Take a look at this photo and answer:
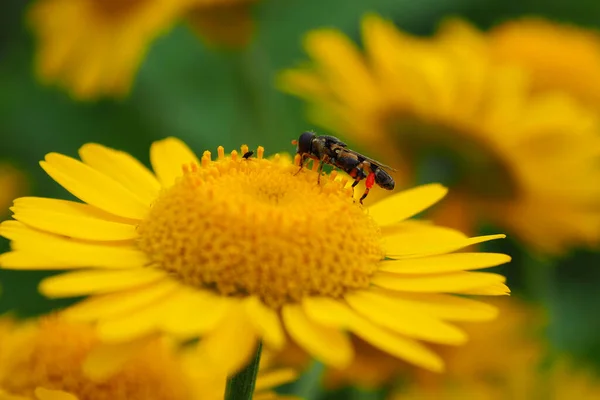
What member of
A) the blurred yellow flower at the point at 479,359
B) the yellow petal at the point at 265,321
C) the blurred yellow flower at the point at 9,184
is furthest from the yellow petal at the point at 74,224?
the blurred yellow flower at the point at 9,184

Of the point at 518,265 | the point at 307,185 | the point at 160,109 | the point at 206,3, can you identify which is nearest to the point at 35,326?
the point at 307,185

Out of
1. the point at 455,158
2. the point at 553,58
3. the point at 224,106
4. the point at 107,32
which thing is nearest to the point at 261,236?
the point at 455,158

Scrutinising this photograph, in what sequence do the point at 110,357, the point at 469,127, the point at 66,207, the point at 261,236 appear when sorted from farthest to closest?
the point at 469,127 < the point at 66,207 < the point at 261,236 < the point at 110,357

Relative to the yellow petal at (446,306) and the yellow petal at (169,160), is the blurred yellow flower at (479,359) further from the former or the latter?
the yellow petal at (446,306)

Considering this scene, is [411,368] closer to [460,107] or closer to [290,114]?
[460,107]

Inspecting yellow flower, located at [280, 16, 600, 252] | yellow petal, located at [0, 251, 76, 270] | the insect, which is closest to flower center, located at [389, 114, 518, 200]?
yellow flower, located at [280, 16, 600, 252]

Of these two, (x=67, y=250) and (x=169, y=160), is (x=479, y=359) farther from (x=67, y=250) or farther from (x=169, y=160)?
(x=67, y=250)
